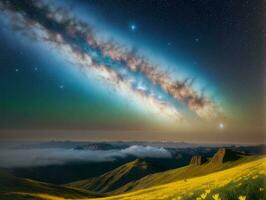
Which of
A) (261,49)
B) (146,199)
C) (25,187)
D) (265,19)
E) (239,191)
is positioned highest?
(265,19)

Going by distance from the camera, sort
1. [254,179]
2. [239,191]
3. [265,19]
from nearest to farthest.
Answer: [239,191]
[254,179]
[265,19]

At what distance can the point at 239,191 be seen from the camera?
36.6 feet

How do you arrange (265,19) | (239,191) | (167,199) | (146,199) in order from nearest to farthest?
(239,191) → (167,199) → (146,199) → (265,19)

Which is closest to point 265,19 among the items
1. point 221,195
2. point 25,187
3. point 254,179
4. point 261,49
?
point 261,49

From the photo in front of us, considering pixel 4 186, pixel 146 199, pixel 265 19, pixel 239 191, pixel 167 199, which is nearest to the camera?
pixel 239 191

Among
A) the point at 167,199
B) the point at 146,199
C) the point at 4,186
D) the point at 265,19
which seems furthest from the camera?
the point at 4,186

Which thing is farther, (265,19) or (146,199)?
(265,19)

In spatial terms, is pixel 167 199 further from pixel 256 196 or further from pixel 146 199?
pixel 256 196

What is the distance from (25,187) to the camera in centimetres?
11600

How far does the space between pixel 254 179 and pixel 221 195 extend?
4.99 ft

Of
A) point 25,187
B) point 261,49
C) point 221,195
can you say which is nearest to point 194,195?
point 221,195

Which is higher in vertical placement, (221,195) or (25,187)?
(221,195)

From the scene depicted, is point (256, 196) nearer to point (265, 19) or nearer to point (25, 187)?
point (265, 19)

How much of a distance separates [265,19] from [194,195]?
10995mm
